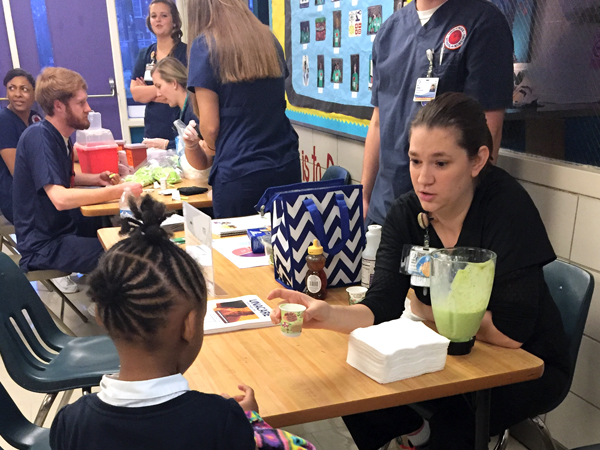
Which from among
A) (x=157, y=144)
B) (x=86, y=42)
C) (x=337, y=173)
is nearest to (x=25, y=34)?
(x=86, y=42)

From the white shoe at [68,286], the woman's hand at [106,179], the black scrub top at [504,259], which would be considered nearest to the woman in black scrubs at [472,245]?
the black scrub top at [504,259]

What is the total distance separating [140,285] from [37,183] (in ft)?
6.71

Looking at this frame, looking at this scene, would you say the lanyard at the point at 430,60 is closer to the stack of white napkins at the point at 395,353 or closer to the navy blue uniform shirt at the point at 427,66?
the navy blue uniform shirt at the point at 427,66

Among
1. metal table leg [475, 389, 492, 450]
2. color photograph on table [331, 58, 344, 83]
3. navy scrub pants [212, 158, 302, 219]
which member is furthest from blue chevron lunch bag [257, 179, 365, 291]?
color photograph on table [331, 58, 344, 83]

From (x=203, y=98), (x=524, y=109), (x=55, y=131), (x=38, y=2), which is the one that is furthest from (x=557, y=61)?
(x=38, y=2)

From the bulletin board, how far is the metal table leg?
2.12 m

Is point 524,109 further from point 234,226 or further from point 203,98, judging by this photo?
point 203,98

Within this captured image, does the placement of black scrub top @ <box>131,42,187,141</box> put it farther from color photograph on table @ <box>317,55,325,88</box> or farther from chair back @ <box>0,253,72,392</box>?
chair back @ <box>0,253,72,392</box>

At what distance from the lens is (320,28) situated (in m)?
3.76

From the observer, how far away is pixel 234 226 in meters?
2.42

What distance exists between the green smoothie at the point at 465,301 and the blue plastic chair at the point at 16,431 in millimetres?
1087

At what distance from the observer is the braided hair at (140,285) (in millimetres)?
941

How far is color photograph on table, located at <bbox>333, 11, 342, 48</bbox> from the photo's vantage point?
3.49 meters

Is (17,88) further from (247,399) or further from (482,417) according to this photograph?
(482,417)
